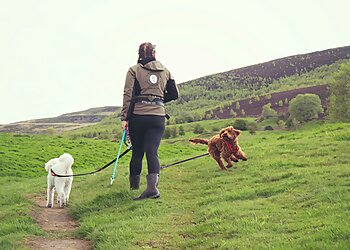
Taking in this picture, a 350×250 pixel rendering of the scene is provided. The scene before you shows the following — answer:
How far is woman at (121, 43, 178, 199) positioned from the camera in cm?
969

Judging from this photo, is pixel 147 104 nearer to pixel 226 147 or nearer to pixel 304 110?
pixel 226 147

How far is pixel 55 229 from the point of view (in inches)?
326

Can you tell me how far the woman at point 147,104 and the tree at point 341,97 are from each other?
41862 mm

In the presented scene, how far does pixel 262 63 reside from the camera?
646 ft

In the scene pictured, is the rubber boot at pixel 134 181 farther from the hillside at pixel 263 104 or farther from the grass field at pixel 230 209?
the hillside at pixel 263 104

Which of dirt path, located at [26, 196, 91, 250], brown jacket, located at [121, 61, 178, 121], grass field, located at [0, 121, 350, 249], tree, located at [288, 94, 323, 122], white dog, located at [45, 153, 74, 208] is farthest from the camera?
tree, located at [288, 94, 323, 122]

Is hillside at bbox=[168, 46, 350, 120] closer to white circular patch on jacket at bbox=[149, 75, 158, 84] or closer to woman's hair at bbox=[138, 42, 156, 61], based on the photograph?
woman's hair at bbox=[138, 42, 156, 61]

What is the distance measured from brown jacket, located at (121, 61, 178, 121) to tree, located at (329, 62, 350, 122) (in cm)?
4193

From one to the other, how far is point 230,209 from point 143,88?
3.45 metres

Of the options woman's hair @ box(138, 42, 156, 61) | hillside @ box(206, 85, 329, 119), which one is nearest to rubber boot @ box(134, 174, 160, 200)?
woman's hair @ box(138, 42, 156, 61)

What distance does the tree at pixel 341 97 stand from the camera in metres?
48.6

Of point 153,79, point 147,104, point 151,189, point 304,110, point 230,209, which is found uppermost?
point 153,79

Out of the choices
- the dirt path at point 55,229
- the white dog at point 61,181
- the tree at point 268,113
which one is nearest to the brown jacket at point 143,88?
the white dog at point 61,181

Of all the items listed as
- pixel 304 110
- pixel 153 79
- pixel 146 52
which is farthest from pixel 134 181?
pixel 304 110
